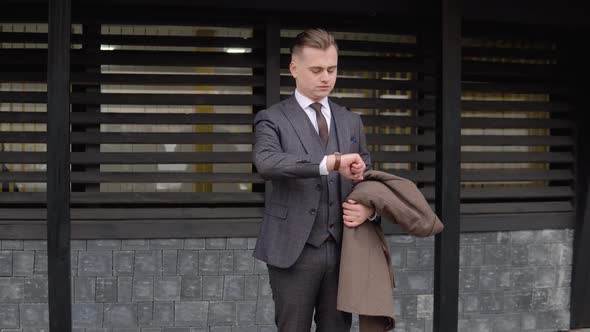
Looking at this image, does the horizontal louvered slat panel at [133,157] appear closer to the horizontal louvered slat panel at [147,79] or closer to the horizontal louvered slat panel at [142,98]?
the horizontal louvered slat panel at [142,98]

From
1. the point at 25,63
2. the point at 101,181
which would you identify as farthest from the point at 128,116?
the point at 25,63

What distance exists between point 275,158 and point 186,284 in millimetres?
2701

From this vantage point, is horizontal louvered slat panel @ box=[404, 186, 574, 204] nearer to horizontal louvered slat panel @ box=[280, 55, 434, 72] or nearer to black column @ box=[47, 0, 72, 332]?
horizontal louvered slat panel @ box=[280, 55, 434, 72]

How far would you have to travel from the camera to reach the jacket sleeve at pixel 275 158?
276 cm

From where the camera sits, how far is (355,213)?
2.89 m

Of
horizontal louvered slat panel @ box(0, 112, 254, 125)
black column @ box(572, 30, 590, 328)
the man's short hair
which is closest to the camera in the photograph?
the man's short hair

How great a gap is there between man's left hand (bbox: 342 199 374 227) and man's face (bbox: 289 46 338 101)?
502 millimetres

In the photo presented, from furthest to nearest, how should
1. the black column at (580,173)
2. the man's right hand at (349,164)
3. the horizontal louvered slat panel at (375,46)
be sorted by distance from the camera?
1. the black column at (580,173)
2. the horizontal louvered slat panel at (375,46)
3. the man's right hand at (349,164)

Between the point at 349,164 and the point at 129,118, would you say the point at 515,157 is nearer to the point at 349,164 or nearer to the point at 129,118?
the point at 129,118

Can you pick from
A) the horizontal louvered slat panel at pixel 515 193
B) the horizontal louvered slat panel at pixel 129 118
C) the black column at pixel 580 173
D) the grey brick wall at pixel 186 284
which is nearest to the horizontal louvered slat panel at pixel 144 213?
the grey brick wall at pixel 186 284

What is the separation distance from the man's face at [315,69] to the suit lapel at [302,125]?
0.31 ft

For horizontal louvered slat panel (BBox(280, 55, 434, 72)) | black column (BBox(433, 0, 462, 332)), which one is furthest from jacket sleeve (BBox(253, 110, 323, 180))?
horizontal louvered slat panel (BBox(280, 55, 434, 72))

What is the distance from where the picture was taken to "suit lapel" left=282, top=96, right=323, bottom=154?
2.95m

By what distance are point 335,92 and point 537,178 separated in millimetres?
1972
